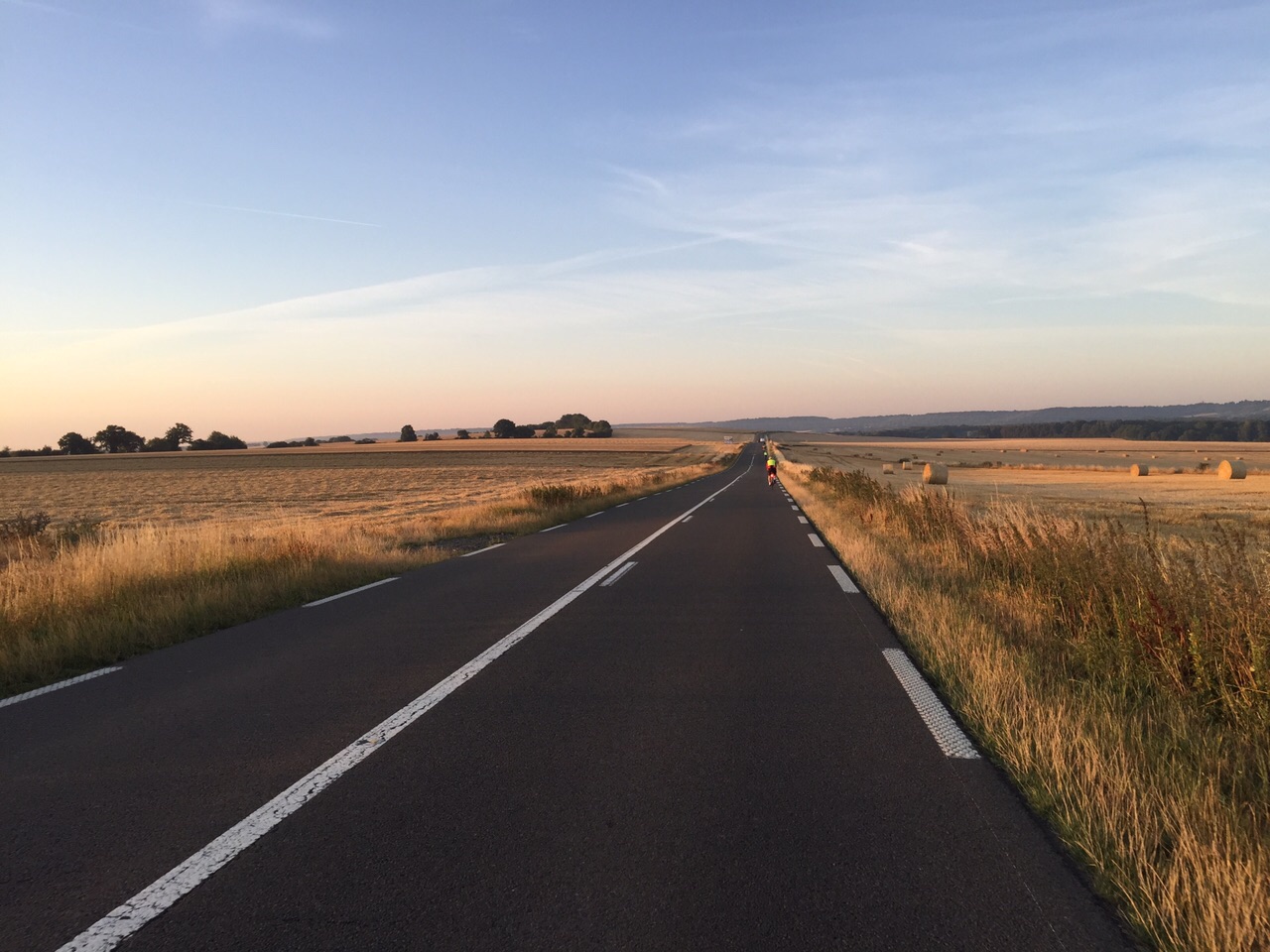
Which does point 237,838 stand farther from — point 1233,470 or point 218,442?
point 218,442

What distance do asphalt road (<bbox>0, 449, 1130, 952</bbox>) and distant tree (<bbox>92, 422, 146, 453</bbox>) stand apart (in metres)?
135

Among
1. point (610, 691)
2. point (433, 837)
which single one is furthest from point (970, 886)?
point (610, 691)

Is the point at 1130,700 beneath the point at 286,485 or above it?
above

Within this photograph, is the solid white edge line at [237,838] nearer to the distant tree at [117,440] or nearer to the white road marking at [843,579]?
the white road marking at [843,579]

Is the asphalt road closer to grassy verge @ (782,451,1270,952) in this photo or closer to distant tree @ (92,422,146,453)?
grassy verge @ (782,451,1270,952)

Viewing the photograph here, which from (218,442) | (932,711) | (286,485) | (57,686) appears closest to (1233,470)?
(932,711)

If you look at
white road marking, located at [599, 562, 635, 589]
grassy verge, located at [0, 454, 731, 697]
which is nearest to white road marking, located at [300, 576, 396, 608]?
grassy verge, located at [0, 454, 731, 697]

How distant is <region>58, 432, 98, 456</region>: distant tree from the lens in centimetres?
11438

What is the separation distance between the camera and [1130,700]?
4.80 metres

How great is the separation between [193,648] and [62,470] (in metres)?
78.8

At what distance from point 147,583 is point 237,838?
6.96 m

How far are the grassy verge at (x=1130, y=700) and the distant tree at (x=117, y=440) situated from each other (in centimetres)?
13709

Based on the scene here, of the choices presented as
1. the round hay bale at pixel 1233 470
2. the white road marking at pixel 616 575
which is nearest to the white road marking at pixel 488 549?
the white road marking at pixel 616 575

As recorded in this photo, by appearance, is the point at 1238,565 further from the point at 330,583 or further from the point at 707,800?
the point at 330,583
